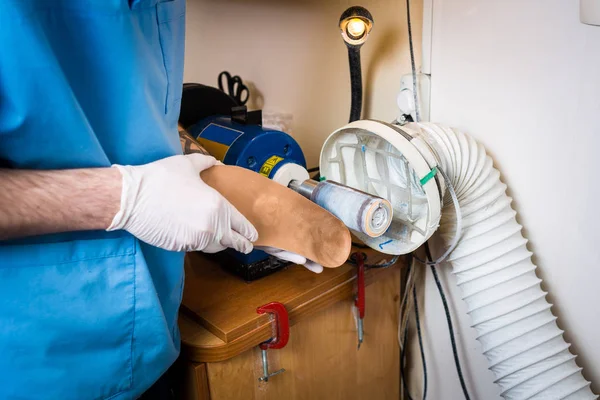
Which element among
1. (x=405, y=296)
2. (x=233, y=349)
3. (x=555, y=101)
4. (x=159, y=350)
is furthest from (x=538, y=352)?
(x=159, y=350)

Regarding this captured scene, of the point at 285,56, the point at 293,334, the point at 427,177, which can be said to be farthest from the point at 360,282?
the point at 285,56

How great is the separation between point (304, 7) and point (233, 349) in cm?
101

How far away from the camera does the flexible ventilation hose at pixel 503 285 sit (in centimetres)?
93

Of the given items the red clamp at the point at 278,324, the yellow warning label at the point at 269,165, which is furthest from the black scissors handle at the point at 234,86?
the red clamp at the point at 278,324

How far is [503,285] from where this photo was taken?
3.13 ft

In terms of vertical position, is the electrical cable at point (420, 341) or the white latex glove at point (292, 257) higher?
the white latex glove at point (292, 257)

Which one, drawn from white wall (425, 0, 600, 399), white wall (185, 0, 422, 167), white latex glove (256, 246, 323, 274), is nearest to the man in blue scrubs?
white latex glove (256, 246, 323, 274)

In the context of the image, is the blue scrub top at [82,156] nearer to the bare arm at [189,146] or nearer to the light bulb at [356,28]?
the bare arm at [189,146]

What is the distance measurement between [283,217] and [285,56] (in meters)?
0.86

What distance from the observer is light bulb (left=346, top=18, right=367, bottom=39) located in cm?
109

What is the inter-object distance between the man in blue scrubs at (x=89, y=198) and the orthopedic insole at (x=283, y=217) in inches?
2.4

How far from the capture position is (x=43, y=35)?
1.89ft

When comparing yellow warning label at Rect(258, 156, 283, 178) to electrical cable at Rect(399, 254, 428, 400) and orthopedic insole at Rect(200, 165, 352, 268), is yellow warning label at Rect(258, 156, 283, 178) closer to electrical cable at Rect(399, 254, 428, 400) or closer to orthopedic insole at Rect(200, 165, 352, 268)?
orthopedic insole at Rect(200, 165, 352, 268)

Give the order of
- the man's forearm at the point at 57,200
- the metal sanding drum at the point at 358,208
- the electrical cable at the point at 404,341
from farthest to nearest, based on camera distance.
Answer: the electrical cable at the point at 404,341, the metal sanding drum at the point at 358,208, the man's forearm at the point at 57,200
